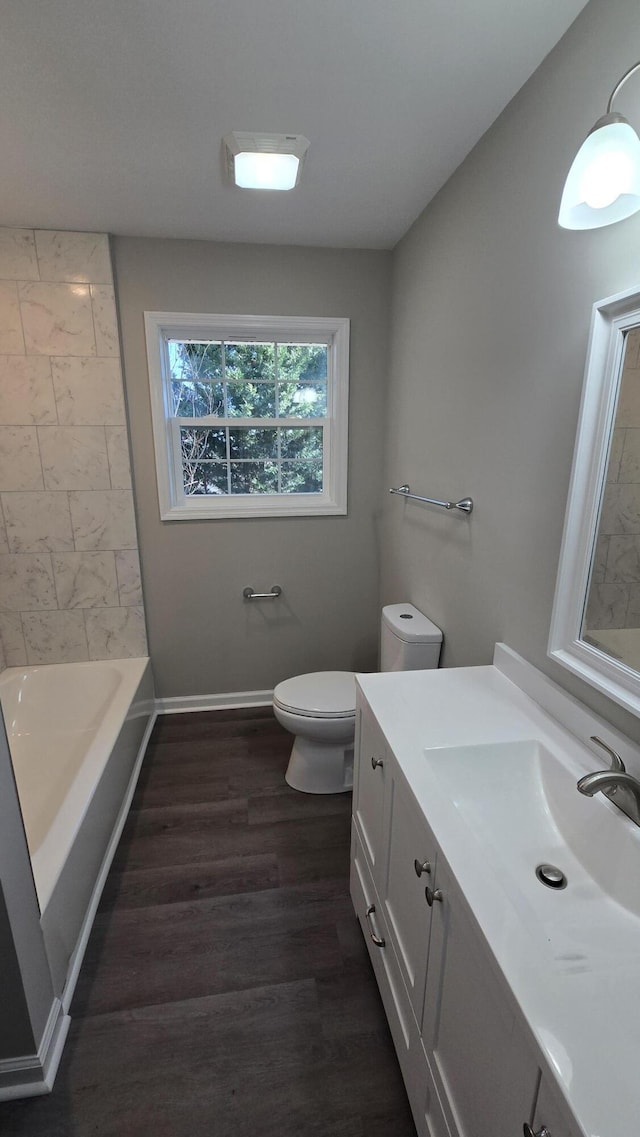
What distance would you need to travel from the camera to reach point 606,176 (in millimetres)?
877

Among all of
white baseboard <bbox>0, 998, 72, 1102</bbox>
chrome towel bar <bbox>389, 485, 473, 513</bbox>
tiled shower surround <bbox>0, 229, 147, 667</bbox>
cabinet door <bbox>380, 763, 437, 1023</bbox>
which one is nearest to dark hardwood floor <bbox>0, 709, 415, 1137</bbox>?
white baseboard <bbox>0, 998, 72, 1102</bbox>

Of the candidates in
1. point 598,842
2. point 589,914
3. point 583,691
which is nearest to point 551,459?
point 583,691

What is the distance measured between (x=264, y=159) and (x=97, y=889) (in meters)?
2.42

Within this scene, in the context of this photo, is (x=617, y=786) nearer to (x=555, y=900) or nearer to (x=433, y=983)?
(x=555, y=900)

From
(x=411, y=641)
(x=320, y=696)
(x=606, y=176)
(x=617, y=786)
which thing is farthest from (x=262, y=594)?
(x=606, y=176)

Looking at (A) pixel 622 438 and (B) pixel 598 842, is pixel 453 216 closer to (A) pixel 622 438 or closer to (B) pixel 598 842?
(A) pixel 622 438

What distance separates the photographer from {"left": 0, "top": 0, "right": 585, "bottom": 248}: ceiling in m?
1.10

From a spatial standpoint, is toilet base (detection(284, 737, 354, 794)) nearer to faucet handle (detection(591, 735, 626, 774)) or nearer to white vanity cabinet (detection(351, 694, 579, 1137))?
white vanity cabinet (detection(351, 694, 579, 1137))

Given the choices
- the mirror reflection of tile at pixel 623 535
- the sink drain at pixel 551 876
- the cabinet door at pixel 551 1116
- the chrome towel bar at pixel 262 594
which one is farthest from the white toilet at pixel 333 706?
the cabinet door at pixel 551 1116

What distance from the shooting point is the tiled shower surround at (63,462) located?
219 cm

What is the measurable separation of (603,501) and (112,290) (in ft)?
7.17

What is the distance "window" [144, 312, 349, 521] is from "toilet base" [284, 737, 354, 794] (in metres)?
1.16

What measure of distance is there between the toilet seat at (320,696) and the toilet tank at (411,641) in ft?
0.70

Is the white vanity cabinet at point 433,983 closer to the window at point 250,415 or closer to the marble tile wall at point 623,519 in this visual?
the marble tile wall at point 623,519
